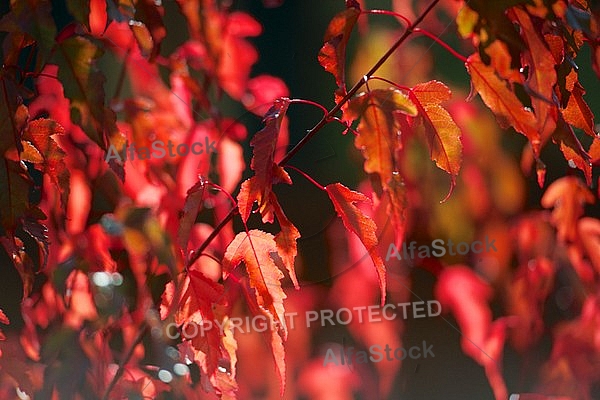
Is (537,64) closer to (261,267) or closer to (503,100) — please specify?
(503,100)

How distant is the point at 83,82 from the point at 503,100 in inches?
8.6

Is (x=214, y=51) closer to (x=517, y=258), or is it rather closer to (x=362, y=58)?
(x=362, y=58)

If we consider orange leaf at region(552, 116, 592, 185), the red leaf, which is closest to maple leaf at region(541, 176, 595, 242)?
the red leaf

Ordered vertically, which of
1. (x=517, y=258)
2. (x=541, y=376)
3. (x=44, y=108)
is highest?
(x=44, y=108)

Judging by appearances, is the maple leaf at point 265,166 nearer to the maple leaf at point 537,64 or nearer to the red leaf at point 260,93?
the maple leaf at point 537,64

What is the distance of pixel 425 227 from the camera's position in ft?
2.64

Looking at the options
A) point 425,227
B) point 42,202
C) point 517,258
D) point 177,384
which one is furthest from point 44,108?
point 517,258

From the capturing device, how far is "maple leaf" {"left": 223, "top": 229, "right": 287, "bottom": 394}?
42cm

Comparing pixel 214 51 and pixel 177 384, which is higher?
pixel 214 51

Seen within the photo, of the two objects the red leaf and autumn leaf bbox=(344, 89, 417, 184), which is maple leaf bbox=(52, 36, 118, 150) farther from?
the red leaf

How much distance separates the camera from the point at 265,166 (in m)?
0.37

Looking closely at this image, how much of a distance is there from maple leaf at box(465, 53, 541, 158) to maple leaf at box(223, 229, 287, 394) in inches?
6.9

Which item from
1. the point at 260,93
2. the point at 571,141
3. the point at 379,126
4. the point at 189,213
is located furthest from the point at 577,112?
the point at 260,93

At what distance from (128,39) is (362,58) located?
272 millimetres
